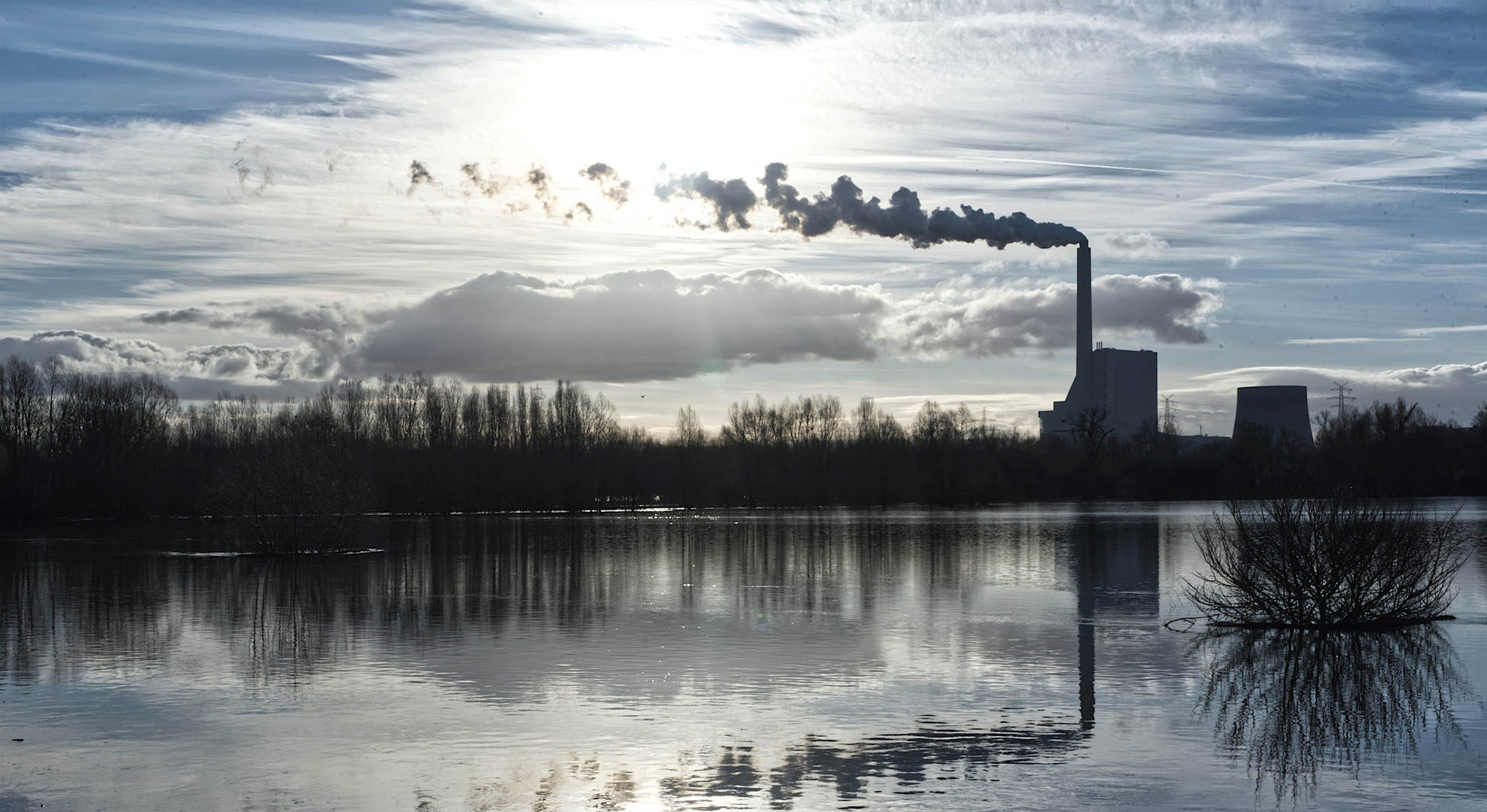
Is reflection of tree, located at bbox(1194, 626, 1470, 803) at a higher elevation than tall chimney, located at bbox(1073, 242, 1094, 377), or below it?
below

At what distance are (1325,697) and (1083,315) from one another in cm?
8669

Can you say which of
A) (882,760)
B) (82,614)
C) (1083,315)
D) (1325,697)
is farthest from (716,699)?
(1083,315)

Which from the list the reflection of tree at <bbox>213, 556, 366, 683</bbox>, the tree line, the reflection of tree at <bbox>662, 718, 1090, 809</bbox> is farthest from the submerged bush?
the tree line

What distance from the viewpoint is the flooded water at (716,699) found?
32.2ft

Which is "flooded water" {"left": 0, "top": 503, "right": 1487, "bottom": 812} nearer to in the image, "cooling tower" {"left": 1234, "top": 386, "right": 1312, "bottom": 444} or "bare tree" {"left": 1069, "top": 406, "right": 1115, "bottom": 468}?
"bare tree" {"left": 1069, "top": 406, "right": 1115, "bottom": 468}

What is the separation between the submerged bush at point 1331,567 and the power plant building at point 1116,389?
3363 inches

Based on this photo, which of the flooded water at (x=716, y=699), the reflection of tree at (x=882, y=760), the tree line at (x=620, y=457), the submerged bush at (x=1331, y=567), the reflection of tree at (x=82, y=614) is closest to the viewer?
the reflection of tree at (x=882, y=760)

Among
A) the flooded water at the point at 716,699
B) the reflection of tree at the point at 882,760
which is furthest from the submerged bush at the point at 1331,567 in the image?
the reflection of tree at the point at 882,760

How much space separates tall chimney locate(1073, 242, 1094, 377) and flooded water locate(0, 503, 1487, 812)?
67.3 meters

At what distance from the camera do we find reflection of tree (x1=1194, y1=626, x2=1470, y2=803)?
1077 centimetres

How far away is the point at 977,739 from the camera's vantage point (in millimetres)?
11414

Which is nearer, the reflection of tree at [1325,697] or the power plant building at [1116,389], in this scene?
the reflection of tree at [1325,697]

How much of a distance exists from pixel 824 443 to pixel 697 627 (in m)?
95.2

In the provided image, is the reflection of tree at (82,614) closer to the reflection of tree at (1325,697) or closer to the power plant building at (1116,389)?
the reflection of tree at (1325,697)
